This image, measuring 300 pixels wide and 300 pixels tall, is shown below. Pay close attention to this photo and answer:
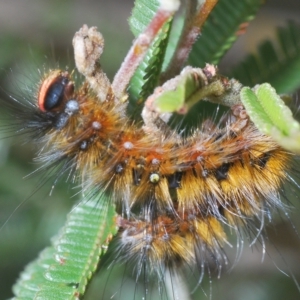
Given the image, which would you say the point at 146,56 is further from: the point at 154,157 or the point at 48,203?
the point at 48,203

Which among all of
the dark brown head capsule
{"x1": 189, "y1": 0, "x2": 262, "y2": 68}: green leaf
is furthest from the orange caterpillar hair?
{"x1": 189, "y1": 0, "x2": 262, "y2": 68}: green leaf

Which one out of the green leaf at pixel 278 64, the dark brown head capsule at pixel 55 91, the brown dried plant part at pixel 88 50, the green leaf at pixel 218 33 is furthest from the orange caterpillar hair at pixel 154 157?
the green leaf at pixel 278 64

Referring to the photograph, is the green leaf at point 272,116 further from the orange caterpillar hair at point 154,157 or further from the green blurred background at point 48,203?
the green blurred background at point 48,203

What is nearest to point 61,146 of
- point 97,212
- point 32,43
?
point 97,212

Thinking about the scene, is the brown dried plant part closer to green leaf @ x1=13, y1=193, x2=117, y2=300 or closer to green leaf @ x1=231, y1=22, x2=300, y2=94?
green leaf @ x1=13, y1=193, x2=117, y2=300

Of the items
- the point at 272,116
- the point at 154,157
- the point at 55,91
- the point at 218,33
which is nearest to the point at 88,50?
the point at 55,91

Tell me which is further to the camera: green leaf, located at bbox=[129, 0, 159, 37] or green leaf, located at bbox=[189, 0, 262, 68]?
green leaf, located at bbox=[189, 0, 262, 68]
